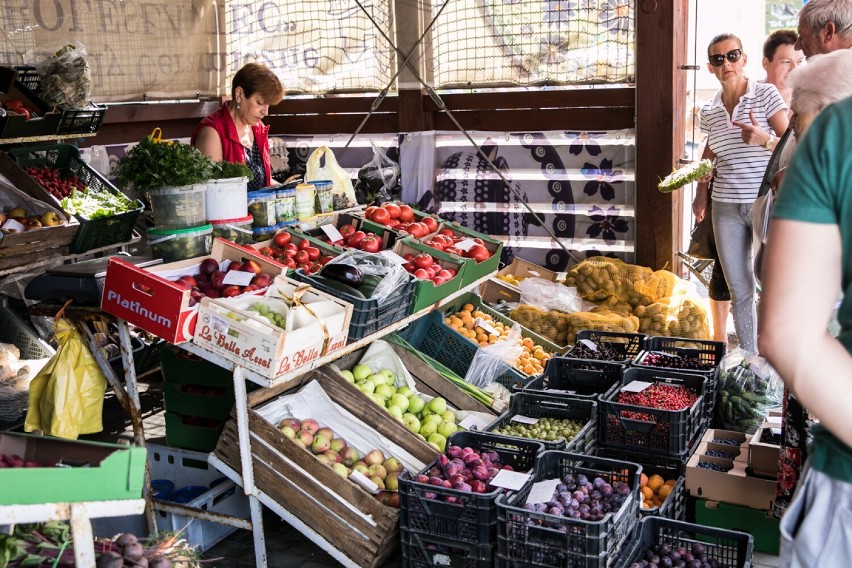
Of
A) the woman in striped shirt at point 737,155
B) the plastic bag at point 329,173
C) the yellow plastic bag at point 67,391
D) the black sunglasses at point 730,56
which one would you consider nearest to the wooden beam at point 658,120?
the woman in striped shirt at point 737,155

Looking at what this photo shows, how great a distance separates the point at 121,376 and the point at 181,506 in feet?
6.30

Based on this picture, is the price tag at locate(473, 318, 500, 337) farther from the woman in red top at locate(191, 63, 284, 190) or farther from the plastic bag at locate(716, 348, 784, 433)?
the woman in red top at locate(191, 63, 284, 190)

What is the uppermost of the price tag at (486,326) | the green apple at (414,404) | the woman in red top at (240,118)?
the woman in red top at (240,118)

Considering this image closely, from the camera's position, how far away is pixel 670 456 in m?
3.93

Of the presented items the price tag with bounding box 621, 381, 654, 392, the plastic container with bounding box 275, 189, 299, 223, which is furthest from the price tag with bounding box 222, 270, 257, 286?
the price tag with bounding box 621, 381, 654, 392

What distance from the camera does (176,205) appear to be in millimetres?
4023

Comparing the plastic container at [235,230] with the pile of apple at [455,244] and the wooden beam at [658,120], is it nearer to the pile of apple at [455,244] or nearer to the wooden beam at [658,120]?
the pile of apple at [455,244]

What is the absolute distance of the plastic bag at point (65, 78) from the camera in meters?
5.50

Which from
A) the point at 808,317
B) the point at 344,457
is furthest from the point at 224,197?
the point at 808,317

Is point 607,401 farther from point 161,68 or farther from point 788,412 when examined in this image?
point 161,68

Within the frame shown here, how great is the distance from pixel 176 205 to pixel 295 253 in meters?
0.59

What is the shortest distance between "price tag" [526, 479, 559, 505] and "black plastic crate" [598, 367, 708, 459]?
0.79 meters

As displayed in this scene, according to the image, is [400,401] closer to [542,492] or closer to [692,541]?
[542,492]

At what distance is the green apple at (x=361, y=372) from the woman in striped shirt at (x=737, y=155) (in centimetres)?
255
